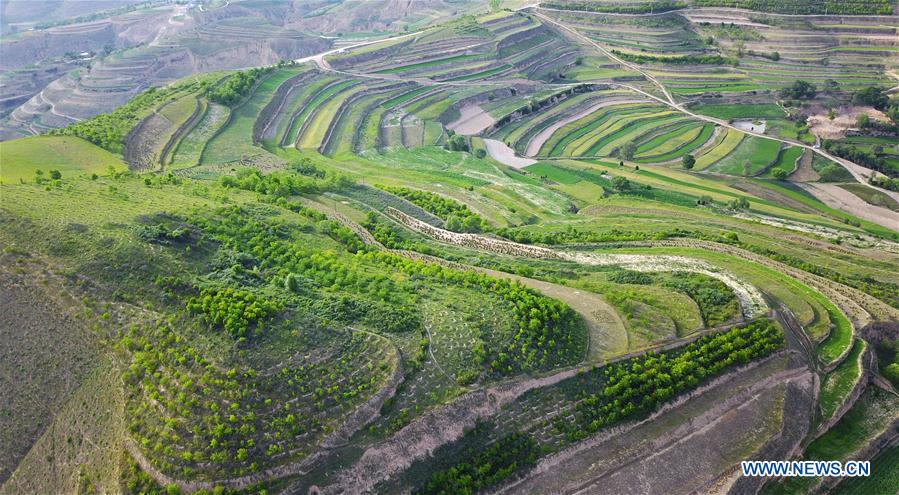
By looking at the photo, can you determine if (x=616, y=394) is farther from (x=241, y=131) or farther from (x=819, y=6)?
(x=819, y=6)

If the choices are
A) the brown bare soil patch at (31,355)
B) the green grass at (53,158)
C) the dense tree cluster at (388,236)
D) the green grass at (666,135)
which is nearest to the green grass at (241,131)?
the green grass at (53,158)

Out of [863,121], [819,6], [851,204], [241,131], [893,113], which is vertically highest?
[819,6]

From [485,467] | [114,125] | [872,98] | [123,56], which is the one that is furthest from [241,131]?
[872,98]

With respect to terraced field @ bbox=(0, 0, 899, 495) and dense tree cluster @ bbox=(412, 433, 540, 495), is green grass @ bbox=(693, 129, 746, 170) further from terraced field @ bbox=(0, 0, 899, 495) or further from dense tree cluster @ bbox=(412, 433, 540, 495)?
dense tree cluster @ bbox=(412, 433, 540, 495)

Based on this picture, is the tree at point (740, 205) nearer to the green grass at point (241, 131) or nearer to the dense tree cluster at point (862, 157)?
the dense tree cluster at point (862, 157)

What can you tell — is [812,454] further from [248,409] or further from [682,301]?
[248,409]

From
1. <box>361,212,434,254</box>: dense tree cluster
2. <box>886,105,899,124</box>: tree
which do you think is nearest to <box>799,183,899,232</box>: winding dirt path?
<box>886,105,899,124</box>: tree

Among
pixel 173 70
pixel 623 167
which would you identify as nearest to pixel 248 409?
pixel 623 167
